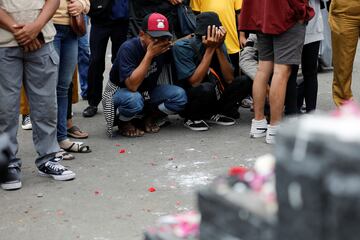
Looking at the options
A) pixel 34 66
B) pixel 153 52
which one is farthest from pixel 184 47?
pixel 34 66

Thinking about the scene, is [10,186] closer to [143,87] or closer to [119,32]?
[143,87]

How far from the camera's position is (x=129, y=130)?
5.79 meters

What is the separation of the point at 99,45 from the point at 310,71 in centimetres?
199

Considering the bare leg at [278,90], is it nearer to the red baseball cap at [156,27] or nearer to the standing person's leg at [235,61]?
the red baseball cap at [156,27]

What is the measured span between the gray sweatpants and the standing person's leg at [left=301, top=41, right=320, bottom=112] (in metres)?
2.25

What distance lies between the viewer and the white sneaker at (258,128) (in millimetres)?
5625

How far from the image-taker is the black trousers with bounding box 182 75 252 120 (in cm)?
584

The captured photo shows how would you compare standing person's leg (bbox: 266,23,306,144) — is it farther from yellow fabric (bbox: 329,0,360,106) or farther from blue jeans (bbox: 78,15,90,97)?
blue jeans (bbox: 78,15,90,97)

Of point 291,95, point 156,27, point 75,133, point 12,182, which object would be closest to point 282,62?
point 291,95

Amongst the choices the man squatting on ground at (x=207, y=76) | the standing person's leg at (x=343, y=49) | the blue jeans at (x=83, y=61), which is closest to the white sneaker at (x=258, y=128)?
the man squatting on ground at (x=207, y=76)

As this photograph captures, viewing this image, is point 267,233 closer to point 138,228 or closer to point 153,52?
point 138,228

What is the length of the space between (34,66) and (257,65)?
2325 mm

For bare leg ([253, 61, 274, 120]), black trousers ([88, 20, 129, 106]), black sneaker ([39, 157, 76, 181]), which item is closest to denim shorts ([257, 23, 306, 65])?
bare leg ([253, 61, 274, 120])

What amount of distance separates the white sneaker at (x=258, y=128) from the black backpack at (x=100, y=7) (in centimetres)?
174
